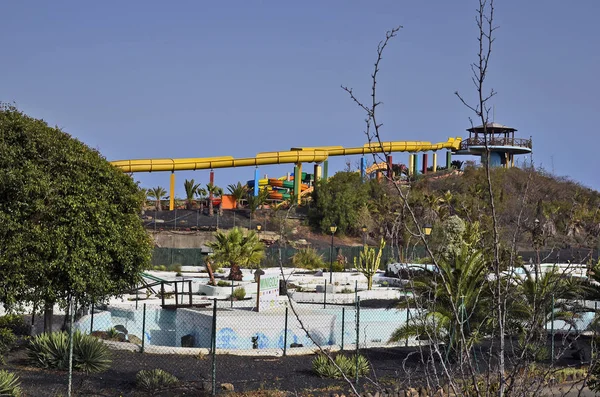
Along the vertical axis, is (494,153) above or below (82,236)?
above

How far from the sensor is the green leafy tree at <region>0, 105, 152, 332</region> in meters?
15.0

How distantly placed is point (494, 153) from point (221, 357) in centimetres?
8087

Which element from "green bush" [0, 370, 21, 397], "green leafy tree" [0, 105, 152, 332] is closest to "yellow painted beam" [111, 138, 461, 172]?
"green leafy tree" [0, 105, 152, 332]

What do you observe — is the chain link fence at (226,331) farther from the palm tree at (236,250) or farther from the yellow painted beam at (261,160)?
the yellow painted beam at (261,160)

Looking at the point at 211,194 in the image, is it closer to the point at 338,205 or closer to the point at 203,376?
the point at 338,205

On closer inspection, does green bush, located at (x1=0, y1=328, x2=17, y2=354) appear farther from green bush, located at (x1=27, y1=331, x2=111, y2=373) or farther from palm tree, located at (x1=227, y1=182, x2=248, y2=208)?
palm tree, located at (x1=227, y1=182, x2=248, y2=208)

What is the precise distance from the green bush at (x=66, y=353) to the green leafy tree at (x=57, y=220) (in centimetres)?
82

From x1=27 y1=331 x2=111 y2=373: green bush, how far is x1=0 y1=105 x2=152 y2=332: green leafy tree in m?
0.82

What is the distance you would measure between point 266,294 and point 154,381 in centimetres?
856

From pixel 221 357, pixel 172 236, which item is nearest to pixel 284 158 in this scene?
pixel 172 236

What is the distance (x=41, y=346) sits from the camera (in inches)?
589

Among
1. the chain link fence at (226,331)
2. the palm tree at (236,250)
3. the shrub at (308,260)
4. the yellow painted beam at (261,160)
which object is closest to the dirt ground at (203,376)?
the chain link fence at (226,331)

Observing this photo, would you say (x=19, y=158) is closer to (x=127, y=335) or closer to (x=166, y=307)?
(x=127, y=335)

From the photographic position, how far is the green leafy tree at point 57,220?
1499 cm
